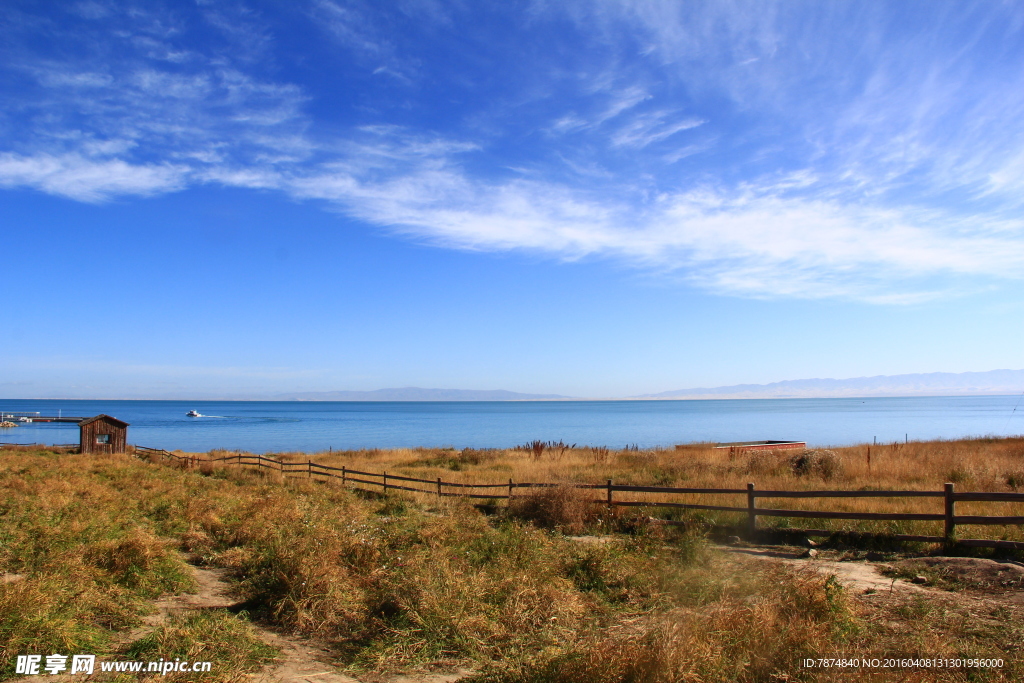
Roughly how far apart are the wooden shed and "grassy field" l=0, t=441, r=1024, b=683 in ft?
82.7

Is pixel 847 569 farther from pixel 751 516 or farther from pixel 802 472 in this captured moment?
pixel 802 472

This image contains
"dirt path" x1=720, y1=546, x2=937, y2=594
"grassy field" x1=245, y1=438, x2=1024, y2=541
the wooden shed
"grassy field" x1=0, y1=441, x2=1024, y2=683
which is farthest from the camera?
the wooden shed

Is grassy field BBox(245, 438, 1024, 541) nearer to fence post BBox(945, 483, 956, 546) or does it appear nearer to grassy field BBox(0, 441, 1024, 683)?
fence post BBox(945, 483, 956, 546)

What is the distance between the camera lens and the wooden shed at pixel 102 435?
36.5 m

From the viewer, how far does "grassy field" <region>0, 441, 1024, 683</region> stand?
5781mm

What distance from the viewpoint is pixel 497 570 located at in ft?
30.9

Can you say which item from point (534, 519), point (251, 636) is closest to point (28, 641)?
point (251, 636)

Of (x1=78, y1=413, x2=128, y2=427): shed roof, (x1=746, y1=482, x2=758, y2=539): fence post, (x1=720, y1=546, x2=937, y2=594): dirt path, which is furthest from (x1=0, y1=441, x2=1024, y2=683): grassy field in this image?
(x1=78, y1=413, x2=128, y2=427): shed roof

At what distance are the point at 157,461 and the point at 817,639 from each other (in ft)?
118

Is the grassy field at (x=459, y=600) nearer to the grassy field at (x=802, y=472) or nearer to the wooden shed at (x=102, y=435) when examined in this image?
the grassy field at (x=802, y=472)

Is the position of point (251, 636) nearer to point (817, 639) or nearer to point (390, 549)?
point (390, 549)

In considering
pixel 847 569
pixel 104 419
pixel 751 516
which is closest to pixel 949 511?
pixel 847 569

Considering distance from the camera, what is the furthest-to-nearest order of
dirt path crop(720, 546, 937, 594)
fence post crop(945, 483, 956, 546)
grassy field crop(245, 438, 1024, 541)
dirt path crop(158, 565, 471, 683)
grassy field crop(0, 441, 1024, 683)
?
grassy field crop(245, 438, 1024, 541), fence post crop(945, 483, 956, 546), dirt path crop(720, 546, 937, 594), dirt path crop(158, 565, 471, 683), grassy field crop(0, 441, 1024, 683)

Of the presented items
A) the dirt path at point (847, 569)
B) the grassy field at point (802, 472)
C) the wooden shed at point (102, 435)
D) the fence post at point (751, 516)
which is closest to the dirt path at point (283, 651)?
the dirt path at point (847, 569)
